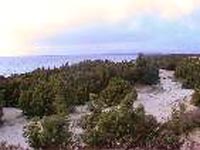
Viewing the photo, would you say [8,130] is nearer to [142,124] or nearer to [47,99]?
[47,99]

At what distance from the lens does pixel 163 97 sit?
20703mm

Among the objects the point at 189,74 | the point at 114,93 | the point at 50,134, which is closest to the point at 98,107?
the point at 50,134

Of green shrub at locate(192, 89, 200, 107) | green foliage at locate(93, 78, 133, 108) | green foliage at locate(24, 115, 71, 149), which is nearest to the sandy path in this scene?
green shrub at locate(192, 89, 200, 107)

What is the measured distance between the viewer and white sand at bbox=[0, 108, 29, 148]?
15.5 m

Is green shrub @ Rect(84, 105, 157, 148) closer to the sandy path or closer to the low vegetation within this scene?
the low vegetation

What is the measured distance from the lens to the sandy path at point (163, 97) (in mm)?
17962

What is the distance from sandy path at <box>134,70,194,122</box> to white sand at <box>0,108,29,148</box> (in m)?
3.81

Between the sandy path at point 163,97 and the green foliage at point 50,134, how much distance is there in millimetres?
3682

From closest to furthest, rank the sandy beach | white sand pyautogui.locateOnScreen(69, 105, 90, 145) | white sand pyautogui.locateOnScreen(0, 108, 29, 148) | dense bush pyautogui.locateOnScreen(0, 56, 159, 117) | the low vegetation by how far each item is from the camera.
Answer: the low vegetation
white sand pyautogui.locateOnScreen(69, 105, 90, 145)
white sand pyautogui.locateOnScreen(0, 108, 29, 148)
the sandy beach
dense bush pyautogui.locateOnScreen(0, 56, 159, 117)

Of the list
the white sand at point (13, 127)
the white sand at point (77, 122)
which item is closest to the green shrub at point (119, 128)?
the white sand at point (77, 122)

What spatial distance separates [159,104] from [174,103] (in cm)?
49

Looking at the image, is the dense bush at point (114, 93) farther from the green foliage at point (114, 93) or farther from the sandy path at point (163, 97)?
the sandy path at point (163, 97)

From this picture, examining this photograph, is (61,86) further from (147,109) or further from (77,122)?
(77,122)

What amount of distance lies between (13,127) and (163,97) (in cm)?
586
